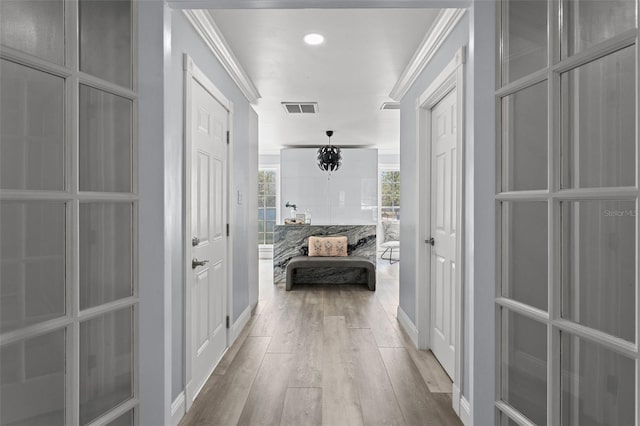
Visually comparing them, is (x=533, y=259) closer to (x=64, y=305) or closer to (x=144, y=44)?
(x=64, y=305)

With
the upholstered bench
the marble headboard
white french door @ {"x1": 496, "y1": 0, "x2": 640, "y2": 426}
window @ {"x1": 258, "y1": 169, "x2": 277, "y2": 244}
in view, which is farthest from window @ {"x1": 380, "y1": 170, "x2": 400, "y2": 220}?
white french door @ {"x1": 496, "y1": 0, "x2": 640, "y2": 426}

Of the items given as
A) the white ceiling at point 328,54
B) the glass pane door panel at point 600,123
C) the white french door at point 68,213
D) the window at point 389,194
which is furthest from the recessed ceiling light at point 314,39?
the window at point 389,194

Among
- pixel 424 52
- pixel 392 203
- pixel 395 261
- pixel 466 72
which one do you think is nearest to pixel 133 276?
pixel 466 72

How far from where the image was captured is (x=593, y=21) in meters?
1.06

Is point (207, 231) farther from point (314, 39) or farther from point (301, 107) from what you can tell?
point (301, 107)

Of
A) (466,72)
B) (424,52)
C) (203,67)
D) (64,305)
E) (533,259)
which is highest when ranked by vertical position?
(424,52)

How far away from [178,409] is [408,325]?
2355 millimetres

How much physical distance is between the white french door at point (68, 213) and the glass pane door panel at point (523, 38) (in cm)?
141

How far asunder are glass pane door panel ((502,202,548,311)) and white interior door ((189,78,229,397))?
189 cm

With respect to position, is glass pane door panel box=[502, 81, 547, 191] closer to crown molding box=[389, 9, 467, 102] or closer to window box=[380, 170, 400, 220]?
crown molding box=[389, 9, 467, 102]

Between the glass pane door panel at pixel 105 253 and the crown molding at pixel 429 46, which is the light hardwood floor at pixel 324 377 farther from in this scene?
the crown molding at pixel 429 46

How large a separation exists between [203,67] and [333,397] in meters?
2.48

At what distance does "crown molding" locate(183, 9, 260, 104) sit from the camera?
2521 millimetres

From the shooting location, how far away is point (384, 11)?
101 inches
